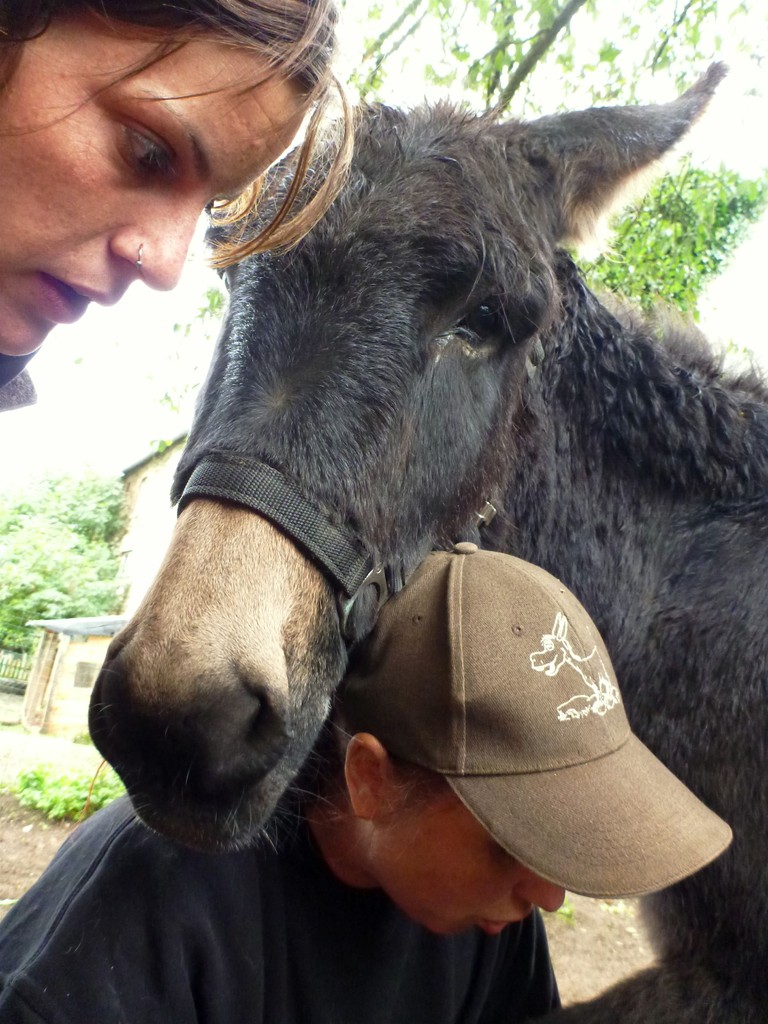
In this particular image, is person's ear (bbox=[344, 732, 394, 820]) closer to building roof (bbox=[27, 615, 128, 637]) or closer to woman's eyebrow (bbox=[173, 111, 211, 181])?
woman's eyebrow (bbox=[173, 111, 211, 181])

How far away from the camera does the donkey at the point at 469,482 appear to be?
1.25m

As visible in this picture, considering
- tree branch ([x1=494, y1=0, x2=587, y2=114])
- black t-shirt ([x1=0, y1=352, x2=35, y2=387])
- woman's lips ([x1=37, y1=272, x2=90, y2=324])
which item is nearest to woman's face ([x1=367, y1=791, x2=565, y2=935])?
woman's lips ([x1=37, y1=272, x2=90, y2=324])

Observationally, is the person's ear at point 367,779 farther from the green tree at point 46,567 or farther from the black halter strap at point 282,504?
the green tree at point 46,567

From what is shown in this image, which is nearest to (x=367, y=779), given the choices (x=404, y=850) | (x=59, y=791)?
(x=404, y=850)

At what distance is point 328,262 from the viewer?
1.64 metres

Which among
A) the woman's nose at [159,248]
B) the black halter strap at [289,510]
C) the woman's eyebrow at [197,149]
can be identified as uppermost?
the woman's eyebrow at [197,149]

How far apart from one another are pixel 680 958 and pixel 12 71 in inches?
91.1

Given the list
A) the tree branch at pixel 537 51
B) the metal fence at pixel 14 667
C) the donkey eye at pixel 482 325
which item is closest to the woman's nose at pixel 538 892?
the donkey eye at pixel 482 325

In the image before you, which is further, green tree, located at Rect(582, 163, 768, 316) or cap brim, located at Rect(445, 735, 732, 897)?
green tree, located at Rect(582, 163, 768, 316)

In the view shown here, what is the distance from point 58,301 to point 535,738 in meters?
1.18

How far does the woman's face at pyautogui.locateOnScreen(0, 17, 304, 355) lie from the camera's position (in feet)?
3.96

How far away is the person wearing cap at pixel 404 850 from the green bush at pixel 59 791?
175 inches

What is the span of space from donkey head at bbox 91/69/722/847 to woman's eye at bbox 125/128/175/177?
1.16 ft

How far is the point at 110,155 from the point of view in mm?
1281
